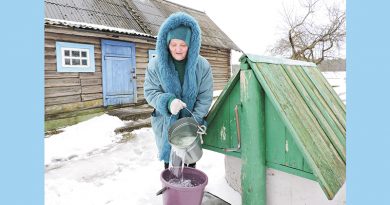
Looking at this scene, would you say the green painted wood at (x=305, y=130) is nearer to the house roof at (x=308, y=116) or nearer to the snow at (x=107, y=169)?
the house roof at (x=308, y=116)

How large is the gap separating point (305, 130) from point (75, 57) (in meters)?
5.62

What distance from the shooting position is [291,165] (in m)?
1.54

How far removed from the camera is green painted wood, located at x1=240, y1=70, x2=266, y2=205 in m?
1.59

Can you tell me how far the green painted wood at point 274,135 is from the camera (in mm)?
1562

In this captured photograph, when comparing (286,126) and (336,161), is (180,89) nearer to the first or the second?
(286,126)

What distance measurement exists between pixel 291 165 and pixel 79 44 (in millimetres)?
5669

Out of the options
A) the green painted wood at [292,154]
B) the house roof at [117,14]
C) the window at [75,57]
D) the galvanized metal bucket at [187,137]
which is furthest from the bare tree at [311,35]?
the window at [75,57]

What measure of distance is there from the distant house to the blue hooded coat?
12.4 ft

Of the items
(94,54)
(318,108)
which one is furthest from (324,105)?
(94,54)

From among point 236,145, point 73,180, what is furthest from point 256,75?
point 73,180

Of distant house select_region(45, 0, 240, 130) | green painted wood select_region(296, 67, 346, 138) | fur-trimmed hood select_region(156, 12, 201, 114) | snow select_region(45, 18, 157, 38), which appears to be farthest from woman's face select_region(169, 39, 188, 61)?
snow select_region(45, 18, 157, 38)

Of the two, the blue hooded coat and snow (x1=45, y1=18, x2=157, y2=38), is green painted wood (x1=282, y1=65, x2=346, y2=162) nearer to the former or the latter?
the blue hooded coat

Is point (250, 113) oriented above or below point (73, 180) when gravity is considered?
above

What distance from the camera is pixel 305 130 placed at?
152 centimetres
